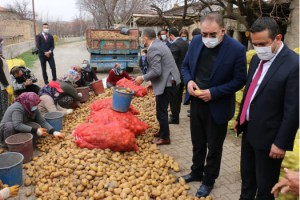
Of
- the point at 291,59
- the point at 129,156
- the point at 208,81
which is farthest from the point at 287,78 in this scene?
the point at 129,156

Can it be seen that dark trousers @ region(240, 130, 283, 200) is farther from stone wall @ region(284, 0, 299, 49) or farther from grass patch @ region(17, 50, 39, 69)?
grass patch @ region(17, 50, 39, 69)

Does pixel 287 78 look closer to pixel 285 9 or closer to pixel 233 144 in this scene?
pixel 233 144

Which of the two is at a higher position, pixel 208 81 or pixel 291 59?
pixel 291 59

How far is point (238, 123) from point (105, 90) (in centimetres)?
568

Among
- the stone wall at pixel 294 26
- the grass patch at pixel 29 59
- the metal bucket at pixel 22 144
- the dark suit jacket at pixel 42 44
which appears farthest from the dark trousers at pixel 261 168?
the grass patch at pixel 29 59

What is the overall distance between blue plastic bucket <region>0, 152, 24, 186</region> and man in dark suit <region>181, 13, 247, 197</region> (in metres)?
2.11

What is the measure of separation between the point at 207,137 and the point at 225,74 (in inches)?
29.0

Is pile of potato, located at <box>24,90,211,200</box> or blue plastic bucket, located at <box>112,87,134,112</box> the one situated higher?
blue plastic bucket, located at <box>112,87,134,112</box>

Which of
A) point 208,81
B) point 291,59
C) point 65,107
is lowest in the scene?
point 65,107

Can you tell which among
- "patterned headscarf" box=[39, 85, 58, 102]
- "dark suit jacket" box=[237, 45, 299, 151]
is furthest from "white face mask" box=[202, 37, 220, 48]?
→ "patterned headscarf" box=[39, 85, 58, 102]

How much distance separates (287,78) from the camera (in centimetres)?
204

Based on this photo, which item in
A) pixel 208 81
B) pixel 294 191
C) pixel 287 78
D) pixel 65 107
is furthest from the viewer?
pixel 65 107

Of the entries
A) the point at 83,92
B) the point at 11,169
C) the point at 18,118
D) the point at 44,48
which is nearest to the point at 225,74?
the point at 11,169

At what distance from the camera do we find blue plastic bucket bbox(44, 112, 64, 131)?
4852mm
